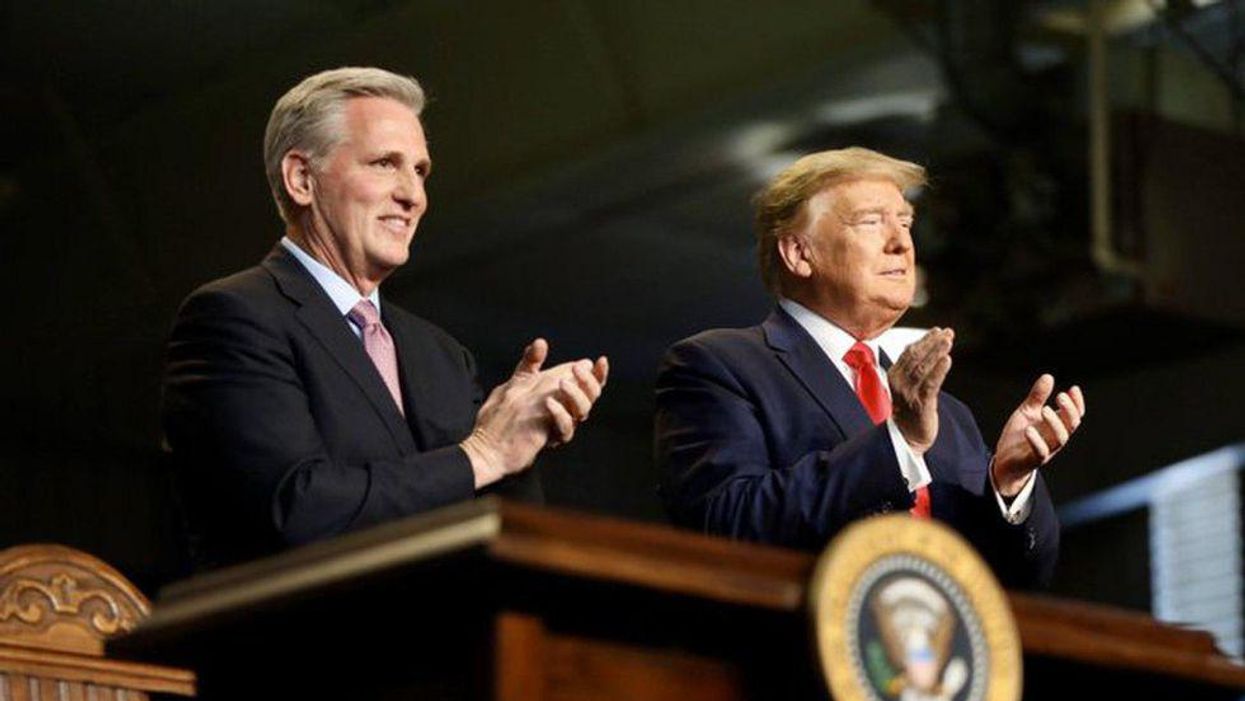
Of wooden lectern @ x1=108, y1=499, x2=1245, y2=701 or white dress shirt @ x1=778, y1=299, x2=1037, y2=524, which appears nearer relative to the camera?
wooden lectern @ x1=108, y1=499, x2=1245, y2=701

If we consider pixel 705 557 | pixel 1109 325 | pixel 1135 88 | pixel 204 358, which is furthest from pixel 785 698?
pixel 1135 88

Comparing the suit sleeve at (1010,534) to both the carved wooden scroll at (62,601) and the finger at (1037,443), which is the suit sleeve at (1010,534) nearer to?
the finger at (1037,443)

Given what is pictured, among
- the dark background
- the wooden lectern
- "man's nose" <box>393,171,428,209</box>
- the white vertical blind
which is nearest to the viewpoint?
the wooden lectern

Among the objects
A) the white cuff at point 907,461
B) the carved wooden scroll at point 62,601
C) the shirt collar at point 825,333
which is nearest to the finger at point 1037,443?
the white cuff at point 907,461

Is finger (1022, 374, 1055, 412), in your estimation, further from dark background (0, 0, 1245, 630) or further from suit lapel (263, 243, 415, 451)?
dark background (0, 0, 1245, 630)

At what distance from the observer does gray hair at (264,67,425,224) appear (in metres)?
2.70

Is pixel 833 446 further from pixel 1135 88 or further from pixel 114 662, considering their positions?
pixel 1135 88

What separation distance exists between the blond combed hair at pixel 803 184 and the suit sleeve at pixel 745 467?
181 mm

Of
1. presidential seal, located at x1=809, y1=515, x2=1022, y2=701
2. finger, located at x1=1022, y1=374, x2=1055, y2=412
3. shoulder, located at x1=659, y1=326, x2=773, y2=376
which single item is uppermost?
shoulder, located at x1=659, y1=326, x2=773, y2=376

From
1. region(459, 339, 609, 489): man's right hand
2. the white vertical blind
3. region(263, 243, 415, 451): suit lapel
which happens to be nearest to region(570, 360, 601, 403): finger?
region(459, 339, 609, 489): man's right hand

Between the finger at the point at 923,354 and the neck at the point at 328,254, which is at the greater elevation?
the neck at the point at 328,254

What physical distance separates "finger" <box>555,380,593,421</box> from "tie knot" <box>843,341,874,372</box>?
57 centimetres

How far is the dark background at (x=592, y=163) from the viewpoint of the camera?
561 cm

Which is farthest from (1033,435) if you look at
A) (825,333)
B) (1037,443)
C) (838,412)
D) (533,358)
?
(533,358)
